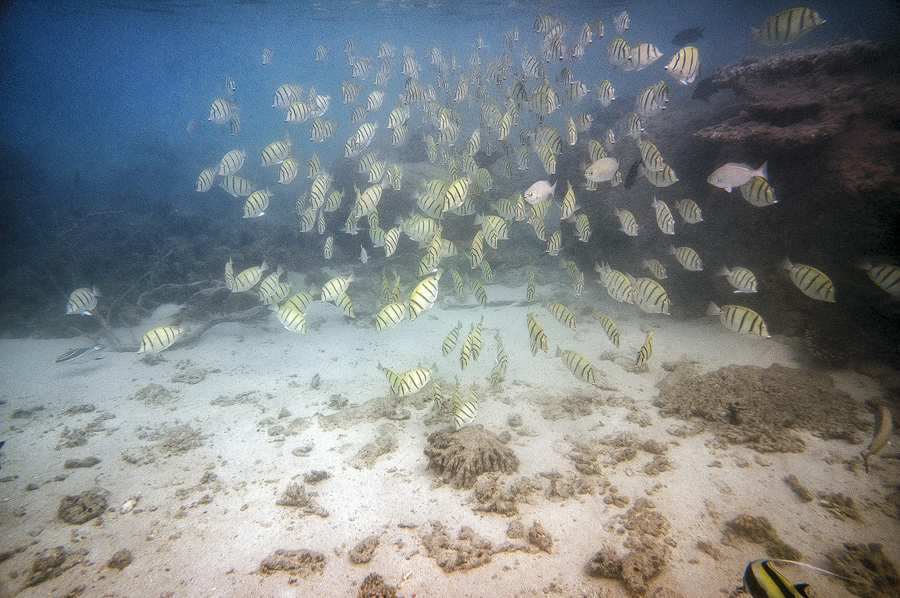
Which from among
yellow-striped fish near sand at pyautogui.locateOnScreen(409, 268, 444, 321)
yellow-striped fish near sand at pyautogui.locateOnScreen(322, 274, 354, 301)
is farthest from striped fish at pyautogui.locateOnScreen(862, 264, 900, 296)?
yellow-striped fish near sand at pyautogui.locateOnScreen(322, 274, 354, 301)

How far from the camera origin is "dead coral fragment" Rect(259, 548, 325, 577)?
2.79 m

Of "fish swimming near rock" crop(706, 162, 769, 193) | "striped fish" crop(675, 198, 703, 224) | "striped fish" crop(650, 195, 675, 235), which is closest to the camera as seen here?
"fish swimming near rock" crop(706, 162, 769, 193)

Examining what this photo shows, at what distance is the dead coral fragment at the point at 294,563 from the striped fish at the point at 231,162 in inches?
254

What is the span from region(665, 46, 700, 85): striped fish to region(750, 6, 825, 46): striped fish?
90cm

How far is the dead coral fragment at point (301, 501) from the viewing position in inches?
136

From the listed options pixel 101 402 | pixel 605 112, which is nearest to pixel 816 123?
pixel 605 112

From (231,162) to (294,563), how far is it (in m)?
7.03

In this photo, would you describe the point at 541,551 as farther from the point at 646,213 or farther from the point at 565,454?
the point at 646,213

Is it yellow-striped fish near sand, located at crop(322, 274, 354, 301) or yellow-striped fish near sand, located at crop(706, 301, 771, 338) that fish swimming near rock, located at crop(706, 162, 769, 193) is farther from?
yellow-striped fish near sand, located at crop(322, 274, 354, 301)

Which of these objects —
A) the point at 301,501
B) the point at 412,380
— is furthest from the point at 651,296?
the point at 301,501

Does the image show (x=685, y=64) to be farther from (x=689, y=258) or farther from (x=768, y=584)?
(x=768, y=584)

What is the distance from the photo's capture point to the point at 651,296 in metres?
4.60

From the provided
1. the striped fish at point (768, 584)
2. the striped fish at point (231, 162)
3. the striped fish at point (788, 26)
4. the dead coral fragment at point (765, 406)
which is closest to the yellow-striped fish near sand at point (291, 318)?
the striped fish at point (231, 162)

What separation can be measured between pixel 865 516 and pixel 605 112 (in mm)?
16415
